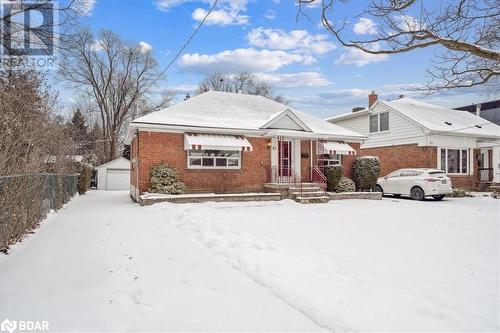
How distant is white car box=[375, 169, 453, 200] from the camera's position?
1759cm

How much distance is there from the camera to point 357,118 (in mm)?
27906

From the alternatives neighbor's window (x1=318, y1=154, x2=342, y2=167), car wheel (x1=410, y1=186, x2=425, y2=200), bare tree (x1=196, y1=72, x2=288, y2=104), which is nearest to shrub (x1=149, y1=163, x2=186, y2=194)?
neighbor's window (x1=318, y1=154, x2=342, y2=167)

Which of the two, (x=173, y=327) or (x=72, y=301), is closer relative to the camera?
(x=173, y=327)

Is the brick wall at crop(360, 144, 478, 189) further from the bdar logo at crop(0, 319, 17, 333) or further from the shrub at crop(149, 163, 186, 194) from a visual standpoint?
the bdar logo at crop(0, 319, 17, 333)

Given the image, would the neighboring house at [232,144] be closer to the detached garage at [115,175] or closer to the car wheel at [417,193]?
the car wheel at [417,193]

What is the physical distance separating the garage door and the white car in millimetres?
22764

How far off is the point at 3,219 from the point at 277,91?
47589mm

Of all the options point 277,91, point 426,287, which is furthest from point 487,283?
point 277,91

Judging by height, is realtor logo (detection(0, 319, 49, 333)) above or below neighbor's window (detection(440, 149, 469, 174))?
below

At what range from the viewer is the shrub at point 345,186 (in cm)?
1814

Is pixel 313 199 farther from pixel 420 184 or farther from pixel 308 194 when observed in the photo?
pixel 420 184

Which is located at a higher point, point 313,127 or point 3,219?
point 313,127

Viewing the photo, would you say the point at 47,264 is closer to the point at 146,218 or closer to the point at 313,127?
the point at 146,218

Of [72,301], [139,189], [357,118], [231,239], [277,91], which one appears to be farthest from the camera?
[277,91]
